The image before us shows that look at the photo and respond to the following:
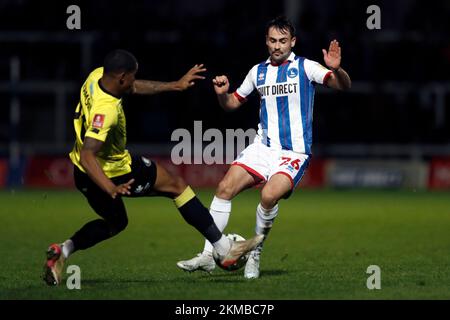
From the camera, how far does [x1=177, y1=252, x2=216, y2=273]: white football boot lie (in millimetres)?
9102

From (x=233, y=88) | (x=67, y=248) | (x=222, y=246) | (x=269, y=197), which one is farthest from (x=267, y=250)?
(x=233, y=88)

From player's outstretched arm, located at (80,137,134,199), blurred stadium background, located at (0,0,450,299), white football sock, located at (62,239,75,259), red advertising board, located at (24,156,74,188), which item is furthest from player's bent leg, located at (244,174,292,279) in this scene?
red advertising board, located at (24,156,74,188)

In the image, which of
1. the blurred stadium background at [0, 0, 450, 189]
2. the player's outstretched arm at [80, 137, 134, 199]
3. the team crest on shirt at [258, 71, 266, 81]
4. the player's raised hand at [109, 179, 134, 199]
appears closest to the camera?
the player's raised hand at [109, 179, 134, 199]

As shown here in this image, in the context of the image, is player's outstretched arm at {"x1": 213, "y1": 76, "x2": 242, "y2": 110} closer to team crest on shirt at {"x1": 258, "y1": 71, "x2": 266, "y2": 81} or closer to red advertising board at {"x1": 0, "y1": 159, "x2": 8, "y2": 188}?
team crest on shirt at {"x1": 258, "y1": 71, "x2": 266, "y2": 81}

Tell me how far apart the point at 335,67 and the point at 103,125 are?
2320 millimetres

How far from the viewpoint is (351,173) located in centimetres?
2495

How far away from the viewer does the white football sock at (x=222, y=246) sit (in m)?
8.60

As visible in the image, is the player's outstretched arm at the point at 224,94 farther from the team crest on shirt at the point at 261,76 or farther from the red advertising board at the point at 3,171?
the red advertising board at the point at 3,171

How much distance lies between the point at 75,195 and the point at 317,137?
7.43 m

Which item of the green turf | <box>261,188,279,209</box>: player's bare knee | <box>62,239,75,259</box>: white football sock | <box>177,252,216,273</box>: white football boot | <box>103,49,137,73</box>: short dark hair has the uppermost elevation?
<box>103,49,137,73</box>: short dark hair

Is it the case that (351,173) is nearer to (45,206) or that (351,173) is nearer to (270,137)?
(45,206)

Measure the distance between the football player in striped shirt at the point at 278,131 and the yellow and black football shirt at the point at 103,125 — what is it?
4.14 feet

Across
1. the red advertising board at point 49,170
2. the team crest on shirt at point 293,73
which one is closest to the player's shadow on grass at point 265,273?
the team crest on shirt at point 293,73

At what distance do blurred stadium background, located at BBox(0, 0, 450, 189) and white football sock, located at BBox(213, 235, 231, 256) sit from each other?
16.5 meters
